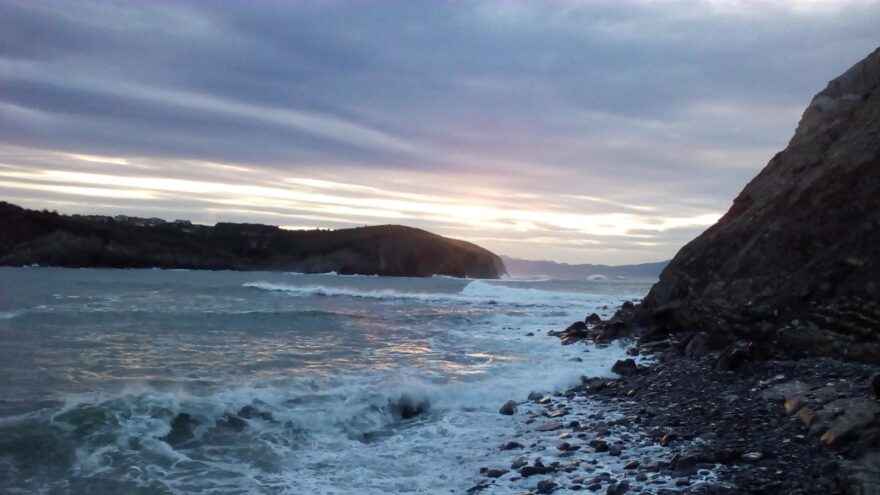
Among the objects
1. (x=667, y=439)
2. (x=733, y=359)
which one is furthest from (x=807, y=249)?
(x=667, y=439)

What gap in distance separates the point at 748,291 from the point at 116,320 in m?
20.0

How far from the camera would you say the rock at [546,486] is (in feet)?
21.5

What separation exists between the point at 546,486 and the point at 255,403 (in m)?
5.80

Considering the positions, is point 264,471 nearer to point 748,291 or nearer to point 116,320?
point 748,291

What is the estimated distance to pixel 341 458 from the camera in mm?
8414

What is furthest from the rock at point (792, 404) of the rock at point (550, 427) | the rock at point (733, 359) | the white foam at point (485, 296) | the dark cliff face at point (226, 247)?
the dark cliff face at point (226, 247)

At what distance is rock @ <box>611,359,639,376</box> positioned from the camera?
12.8 metres

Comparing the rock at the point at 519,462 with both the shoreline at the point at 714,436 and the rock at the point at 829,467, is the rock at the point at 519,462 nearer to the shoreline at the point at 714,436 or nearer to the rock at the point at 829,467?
the shoreline at the point at 714,436

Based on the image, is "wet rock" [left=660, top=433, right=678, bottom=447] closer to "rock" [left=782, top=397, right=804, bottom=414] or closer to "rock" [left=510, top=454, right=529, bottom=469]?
"rock" [left=782, top=397, right=804, bottom=414]

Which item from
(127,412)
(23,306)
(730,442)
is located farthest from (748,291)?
(23,306)

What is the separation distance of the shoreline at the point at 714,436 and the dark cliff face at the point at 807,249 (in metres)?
0.89

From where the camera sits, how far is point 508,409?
1059cm

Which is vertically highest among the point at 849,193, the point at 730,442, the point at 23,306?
the point at 849,193

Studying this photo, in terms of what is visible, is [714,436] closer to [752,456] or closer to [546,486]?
[752,456]
